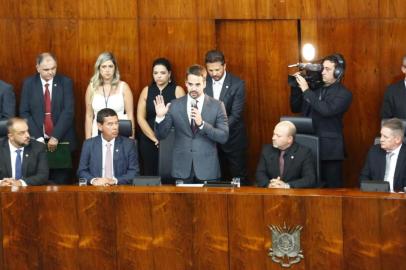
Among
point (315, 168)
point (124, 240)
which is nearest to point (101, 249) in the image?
point (124, 240)

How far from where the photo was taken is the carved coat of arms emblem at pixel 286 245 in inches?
234

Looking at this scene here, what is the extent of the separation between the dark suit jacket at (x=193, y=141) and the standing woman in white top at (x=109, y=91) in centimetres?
87

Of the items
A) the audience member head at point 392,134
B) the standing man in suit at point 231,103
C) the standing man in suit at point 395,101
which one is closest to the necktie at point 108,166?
the standing man in suit at point 231,103

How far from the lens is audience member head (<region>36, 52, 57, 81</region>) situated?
812cm

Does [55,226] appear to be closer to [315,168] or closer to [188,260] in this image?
[188,260]

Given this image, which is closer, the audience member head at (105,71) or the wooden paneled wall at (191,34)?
the audience member head at (105,71)

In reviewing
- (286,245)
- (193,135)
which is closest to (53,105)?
(193,135)

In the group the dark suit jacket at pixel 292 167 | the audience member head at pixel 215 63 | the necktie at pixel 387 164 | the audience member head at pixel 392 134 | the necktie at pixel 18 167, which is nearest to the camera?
the audience member head at pixel 392 134

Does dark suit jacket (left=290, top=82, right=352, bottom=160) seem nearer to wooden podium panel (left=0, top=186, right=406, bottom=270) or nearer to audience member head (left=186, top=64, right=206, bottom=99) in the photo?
audience member head (left=186, top=64, right=206, bottom=99)

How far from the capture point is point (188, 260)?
6.12 metres

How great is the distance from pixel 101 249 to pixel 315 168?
5.45ft

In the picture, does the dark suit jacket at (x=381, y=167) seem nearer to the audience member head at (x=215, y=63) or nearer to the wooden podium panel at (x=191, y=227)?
the wooden podium panel at (x=191, y=227)

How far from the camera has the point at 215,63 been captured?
8.05 meters

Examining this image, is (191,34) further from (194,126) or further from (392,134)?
(392,134)
